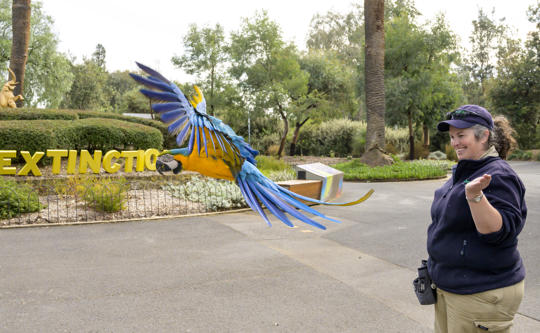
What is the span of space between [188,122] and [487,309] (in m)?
1.86

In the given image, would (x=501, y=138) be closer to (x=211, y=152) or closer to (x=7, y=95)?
(x=211, y=152)

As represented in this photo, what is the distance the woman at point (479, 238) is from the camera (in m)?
1.79

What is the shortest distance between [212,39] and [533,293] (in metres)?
14.7

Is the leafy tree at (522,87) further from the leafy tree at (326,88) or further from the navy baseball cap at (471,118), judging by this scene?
the navy baseball cap at (471,118)

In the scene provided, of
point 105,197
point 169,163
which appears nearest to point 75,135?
point 105,197

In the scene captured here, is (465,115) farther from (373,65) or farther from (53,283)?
(373,65)

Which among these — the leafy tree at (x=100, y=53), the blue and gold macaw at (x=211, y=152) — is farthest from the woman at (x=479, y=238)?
the leafy tree at (x=100, y=53)

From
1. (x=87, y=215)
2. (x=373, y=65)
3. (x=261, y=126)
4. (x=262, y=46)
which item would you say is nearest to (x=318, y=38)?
(x=261, y=126)

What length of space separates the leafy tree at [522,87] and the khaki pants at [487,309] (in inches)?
1223

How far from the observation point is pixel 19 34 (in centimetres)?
1377

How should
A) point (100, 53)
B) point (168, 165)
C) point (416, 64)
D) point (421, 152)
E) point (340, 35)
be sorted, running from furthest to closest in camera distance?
point (100, 53) → point (340, 35) → point (421, 152) → point (416, 64) → point (168, 165)

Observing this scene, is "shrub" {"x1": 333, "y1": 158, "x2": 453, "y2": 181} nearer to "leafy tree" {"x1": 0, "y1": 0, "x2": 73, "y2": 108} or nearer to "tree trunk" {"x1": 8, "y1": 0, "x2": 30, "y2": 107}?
"tree trunk" {"x1": 8, "y1": 0, "x2": 30, "y2": 107}

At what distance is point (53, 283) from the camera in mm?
4570

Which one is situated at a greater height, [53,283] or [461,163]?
[461,163]
